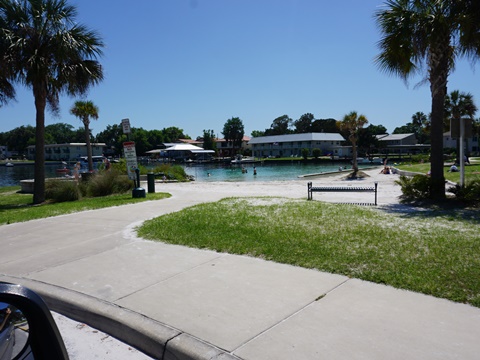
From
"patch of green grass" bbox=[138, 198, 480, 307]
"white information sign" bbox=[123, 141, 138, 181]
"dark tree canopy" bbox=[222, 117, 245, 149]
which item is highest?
"dark tree canopy" bbox=[222, 117, 245, 149]

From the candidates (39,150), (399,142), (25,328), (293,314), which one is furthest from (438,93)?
(399,142)

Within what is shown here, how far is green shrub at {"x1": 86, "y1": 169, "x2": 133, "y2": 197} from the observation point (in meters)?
16.4

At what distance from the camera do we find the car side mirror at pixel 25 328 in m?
1.95

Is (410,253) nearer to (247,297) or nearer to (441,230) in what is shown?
(441,230)

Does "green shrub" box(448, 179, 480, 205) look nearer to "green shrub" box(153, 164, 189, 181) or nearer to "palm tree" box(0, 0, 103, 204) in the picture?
"palm tree" box(0, 0, 103, 204)

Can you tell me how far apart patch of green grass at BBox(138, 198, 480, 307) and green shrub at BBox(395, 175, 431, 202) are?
8.21 ft

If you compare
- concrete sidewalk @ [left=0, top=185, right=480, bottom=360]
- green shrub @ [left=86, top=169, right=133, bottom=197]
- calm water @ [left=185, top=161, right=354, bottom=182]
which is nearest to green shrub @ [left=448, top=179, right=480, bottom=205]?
concrete sidewalk @ [left=0, top=185, right=480, bottom=360]

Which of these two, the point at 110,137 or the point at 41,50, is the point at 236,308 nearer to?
the point at 41,50

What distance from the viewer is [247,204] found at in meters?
10.9

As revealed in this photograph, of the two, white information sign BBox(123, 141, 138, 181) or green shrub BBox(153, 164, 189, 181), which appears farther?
green shrub BBox(153, 164, 189, 181)

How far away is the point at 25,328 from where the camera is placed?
2039 millimetres

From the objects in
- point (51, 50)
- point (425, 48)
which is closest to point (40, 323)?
point (425, 48)

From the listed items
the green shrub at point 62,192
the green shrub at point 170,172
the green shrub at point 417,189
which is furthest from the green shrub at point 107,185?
the green shrub at point 417,189

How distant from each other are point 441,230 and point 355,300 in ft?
12.8
